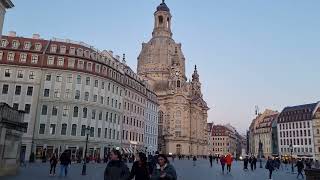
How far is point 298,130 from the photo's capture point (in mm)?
123938

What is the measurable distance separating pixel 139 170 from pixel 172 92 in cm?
12816

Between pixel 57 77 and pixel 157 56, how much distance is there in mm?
89572

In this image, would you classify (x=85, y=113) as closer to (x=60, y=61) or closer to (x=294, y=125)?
(x=60, y=61)

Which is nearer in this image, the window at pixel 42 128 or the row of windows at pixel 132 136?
the window at pixel 42 128

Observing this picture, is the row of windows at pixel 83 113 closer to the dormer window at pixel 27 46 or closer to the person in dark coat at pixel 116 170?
the dormer window at pixel 27 46

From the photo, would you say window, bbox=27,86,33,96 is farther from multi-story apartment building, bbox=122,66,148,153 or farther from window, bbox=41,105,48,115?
multi-story apartment building, bbox=122,66,148,153

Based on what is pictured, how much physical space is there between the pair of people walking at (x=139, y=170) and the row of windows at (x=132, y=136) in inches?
2592

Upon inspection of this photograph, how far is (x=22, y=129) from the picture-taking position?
1091 inches

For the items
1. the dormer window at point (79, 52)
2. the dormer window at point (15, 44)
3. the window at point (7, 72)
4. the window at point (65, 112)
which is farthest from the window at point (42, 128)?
the dormer window at point (79, 52)

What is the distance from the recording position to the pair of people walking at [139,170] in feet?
29.0

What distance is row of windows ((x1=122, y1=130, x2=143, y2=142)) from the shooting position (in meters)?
75.7

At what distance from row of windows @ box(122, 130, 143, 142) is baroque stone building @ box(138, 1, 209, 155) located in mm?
39396

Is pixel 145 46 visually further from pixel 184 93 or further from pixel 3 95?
pixel 3 95

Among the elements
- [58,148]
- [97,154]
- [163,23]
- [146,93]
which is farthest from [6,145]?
[163,23]
